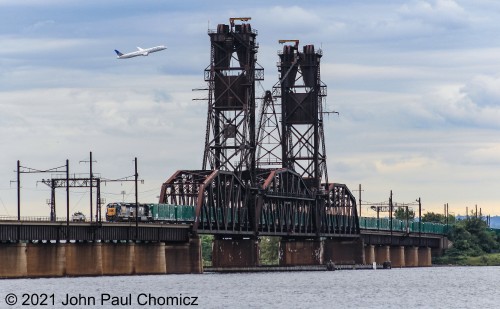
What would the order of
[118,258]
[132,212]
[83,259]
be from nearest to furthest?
[83,259], [118,258], [132,212]

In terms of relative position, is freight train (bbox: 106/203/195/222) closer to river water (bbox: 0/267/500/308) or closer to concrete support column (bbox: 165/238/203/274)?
concrete support column (bbox: 165/238/203/274)

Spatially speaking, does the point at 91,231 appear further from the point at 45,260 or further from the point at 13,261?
the point at 13,261

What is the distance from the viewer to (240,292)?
5881 inches

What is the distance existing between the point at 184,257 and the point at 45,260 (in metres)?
31.9

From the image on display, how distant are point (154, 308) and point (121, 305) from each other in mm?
3271

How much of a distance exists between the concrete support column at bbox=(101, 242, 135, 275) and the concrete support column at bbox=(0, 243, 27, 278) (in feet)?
53.5

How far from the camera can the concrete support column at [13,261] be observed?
16225 centimetres

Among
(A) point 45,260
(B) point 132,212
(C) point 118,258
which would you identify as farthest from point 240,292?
(B) point 132,212

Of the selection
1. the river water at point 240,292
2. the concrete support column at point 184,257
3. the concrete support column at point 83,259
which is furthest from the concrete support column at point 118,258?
the concrete support column at point 184,257

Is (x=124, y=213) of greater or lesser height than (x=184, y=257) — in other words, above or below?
above

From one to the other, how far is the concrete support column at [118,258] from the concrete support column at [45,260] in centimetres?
897

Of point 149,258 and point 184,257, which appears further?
point 184,257

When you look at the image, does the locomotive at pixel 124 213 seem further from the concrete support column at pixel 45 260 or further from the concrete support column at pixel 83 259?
the concrete support column at pixel 45 260

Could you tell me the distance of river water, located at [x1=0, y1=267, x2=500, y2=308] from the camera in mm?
127250
